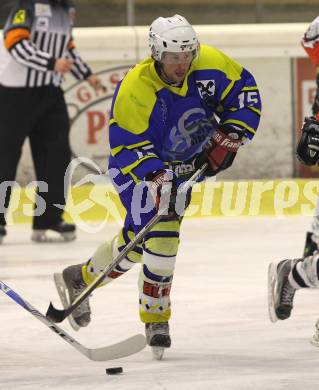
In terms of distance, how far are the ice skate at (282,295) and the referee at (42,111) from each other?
101 inches

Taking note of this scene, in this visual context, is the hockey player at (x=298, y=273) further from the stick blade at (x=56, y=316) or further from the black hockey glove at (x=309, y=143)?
the stick blade at (x=56, y=316)

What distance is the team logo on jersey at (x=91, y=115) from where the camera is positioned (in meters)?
8.57

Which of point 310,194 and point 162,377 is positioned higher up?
point 162,377

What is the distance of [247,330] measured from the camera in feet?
15.5

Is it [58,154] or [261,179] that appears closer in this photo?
[58,154]

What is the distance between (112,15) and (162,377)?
5257 millimetres

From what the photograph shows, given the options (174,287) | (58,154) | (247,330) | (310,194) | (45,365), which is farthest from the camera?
(310,194)

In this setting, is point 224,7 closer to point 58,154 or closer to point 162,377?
point 58,154

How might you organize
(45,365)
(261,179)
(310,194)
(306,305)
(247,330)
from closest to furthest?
(45,365) → (247,330) → (306,305) → (310,194) → (261,179)

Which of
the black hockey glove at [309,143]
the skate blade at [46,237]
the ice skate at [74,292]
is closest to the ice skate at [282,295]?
the black hockey glove at [309,143]

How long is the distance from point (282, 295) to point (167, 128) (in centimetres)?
73

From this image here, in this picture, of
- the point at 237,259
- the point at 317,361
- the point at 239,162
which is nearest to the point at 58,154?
the point at 237,259

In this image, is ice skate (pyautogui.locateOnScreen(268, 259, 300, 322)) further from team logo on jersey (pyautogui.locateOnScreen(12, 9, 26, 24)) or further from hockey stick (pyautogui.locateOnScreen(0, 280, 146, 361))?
team logo on jersey (pyautogui.locateOnScreen(12, 9, 26, 24))

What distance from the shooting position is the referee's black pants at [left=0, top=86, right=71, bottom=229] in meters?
6.97
